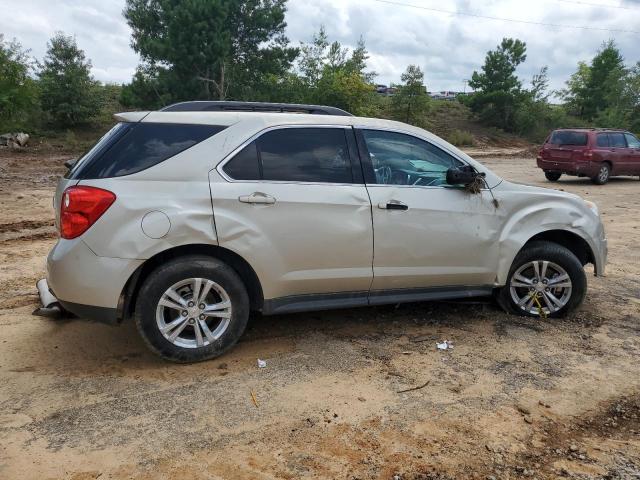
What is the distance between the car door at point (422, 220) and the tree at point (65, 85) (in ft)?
85.9

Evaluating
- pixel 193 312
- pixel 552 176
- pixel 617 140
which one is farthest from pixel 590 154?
pixel 193 312

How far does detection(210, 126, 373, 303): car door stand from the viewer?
367 centimetres

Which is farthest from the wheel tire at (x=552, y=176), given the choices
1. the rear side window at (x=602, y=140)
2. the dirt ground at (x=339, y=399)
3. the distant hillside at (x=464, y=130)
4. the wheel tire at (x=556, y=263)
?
the distant hillside at (x=464, y=130)

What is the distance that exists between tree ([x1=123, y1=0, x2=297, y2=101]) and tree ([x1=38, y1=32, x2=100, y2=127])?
3.29 m

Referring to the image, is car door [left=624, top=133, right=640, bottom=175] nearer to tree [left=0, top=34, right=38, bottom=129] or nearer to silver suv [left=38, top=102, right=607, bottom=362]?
silver suv [left=38, top=102, right=607, bottom=362]

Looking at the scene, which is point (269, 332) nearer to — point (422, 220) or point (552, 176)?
point (422, 220)

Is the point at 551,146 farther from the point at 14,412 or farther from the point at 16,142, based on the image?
the point at 16,142

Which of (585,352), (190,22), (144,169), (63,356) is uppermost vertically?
(190,22)

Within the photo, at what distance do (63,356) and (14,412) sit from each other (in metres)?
0.76

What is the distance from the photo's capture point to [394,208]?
403 cm

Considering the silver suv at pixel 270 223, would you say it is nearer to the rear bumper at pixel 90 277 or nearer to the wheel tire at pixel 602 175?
the rear bumper at pixel 90 277

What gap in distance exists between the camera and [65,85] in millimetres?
26438

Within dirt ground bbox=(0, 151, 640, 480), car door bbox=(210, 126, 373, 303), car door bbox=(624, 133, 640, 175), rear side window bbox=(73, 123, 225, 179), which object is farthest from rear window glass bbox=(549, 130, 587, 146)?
rear side window bbox=(73, 123, 225, 179)

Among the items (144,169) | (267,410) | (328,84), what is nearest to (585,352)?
(267,410)
